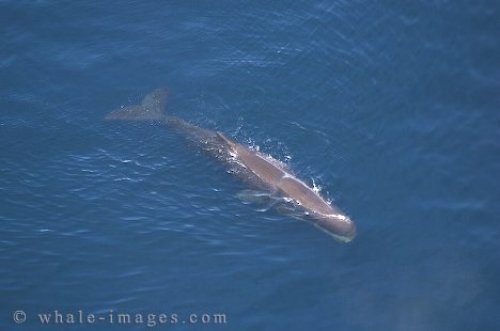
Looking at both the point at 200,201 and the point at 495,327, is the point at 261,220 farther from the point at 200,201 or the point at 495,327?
the point at 495,327

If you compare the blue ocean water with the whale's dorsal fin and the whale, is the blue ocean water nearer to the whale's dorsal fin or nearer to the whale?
the whale

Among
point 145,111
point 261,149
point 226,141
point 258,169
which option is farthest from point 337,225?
point 145,111

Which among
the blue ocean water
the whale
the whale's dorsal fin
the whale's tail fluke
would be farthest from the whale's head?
the whale's tail fluke

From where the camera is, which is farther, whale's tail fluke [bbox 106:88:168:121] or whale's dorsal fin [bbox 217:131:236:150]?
whale's tail fluke [bbox 106:88:168:121]

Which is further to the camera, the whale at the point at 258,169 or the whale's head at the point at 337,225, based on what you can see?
the whale at the point at 258,169

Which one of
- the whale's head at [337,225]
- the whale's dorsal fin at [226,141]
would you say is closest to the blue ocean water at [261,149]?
the whale's head at [337,225]

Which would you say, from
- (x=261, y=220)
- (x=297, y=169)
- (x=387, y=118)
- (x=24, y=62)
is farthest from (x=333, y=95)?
(x=24, y=62)

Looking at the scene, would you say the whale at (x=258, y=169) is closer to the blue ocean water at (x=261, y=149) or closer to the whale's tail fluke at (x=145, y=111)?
the whale's tail fluke at (x=145, y=111)
